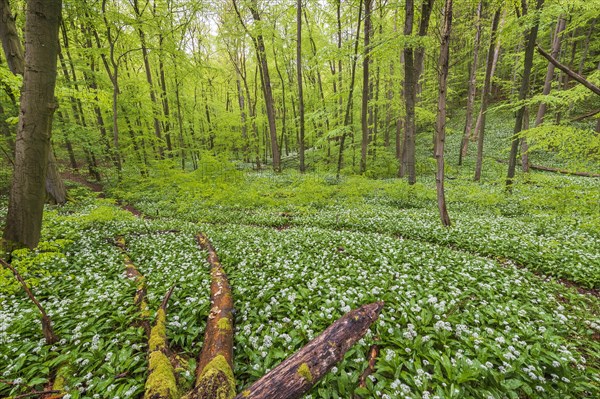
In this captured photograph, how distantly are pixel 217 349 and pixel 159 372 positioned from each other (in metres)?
0.75

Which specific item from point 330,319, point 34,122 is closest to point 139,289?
point 330,319

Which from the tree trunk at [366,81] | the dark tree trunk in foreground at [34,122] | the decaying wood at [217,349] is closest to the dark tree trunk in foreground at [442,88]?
the tree trunk at [366,81]

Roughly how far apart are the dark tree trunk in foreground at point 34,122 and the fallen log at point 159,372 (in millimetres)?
4562

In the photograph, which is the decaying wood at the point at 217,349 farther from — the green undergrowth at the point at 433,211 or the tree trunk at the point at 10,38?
the tree trunk at the point at 10,38

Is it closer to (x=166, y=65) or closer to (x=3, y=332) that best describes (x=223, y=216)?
(x=3, y=332)

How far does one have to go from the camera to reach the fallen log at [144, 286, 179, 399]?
2750 millimetres

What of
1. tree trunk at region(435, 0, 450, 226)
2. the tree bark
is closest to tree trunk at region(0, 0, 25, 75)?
tree trunk at region(435, 0, 450, 226)

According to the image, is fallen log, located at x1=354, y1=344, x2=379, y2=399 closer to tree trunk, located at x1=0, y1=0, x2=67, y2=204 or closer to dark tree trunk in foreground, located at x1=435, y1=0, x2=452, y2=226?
dark tree trunk in foreground, located at x1=435, y1=0, x2=452, y2=226

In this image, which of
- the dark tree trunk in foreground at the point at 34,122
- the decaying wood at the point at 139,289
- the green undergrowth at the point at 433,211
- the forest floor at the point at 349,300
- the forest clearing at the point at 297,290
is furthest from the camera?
the green undergrowth at the point at 433,211

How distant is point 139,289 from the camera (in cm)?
518

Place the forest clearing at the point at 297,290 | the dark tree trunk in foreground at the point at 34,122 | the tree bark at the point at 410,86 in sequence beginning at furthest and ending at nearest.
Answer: the tree bark at the point at 410,86 → the dark tree trunk in foreground at the point at 34,122 → the forest clearing at the point at 297,290

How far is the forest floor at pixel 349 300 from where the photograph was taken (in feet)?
10.9

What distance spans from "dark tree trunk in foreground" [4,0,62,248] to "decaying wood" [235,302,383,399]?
647 centimetres

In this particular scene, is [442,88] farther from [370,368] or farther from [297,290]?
[370,368]
